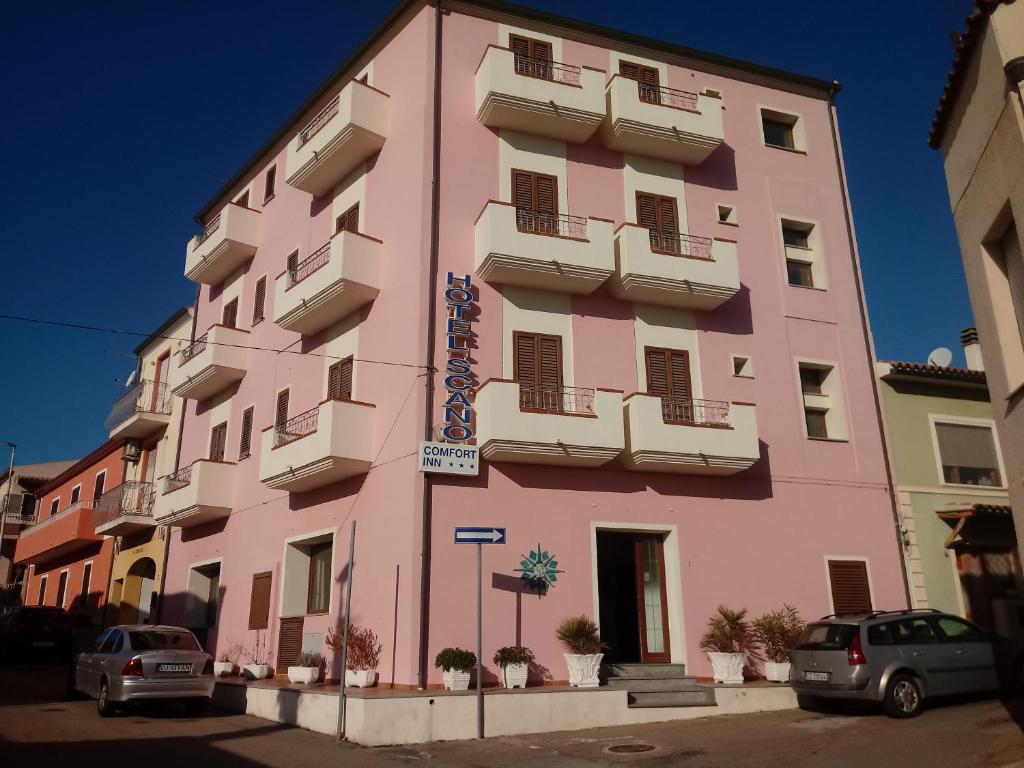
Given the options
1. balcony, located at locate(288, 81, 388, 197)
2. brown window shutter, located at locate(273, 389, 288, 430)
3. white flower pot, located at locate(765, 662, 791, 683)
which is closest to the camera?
white flower pot, located at locate(765, 662, 791, 683)

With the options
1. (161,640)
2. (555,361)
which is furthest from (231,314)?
(555,361)

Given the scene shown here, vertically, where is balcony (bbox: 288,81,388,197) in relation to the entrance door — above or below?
above

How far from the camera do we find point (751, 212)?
67.7 feet

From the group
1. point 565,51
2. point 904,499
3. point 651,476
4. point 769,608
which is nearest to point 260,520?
point 651,476

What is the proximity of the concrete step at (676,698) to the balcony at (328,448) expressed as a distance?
656 cm

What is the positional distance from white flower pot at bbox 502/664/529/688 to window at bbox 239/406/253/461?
10361 millimetres

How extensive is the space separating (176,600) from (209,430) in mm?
4684

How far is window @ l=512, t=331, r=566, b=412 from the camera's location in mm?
16750

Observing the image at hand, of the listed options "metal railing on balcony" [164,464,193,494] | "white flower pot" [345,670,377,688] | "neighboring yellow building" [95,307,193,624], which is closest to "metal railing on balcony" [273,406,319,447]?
"white flower pot" [345,670,377,688]

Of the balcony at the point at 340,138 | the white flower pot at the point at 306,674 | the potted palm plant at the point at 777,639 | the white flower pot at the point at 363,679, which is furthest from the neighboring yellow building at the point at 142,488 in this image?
the potted palm plant at the point at 777,639

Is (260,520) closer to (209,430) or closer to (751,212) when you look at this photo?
(209,430)

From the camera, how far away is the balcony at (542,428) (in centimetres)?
1572

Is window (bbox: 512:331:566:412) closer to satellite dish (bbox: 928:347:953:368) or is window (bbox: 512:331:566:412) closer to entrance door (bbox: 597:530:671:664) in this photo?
entrance door (bbox: 597:530:671:664)

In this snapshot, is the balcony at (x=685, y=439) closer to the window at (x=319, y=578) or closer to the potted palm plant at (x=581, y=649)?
the potted palm plant at (x=581, y=649)
